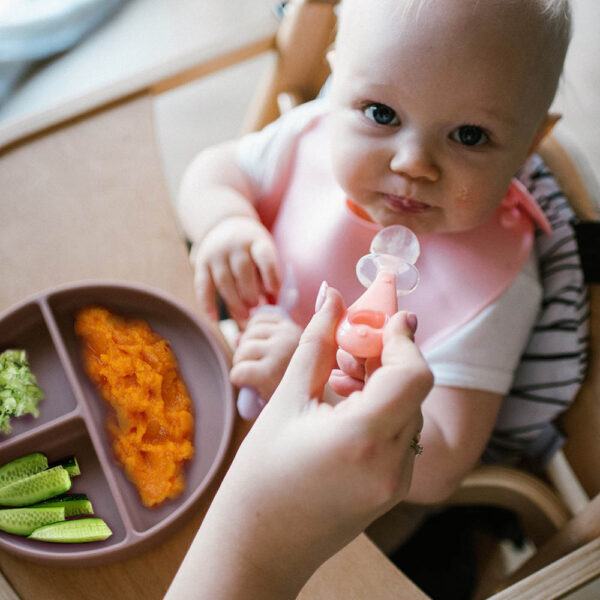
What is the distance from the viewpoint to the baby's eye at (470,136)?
0.62 meters

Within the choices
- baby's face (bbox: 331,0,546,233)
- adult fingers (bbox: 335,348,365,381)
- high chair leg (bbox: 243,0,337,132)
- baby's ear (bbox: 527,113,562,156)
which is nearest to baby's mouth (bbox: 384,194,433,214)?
baby's face (bbox: 331,0,546,233)

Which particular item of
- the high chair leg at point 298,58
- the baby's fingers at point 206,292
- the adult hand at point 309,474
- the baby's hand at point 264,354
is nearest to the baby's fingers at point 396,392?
the adult hand at point 309,474

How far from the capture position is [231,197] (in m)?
0.83

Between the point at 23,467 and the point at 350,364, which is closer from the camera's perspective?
the point at 350,364

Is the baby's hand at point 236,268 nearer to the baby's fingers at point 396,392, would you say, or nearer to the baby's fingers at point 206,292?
the baby's fingers at point 206,292

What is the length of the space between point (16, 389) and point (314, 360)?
0.36 m

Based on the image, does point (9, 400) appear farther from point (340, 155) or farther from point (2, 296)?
point (340, 155)

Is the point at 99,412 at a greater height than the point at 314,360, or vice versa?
the point at 314,360

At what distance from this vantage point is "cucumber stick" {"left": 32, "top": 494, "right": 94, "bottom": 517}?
60 cm

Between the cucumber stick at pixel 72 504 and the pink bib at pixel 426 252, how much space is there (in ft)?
1.12

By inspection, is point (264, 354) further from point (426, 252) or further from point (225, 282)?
point (426, 252)

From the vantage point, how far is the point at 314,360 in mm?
462

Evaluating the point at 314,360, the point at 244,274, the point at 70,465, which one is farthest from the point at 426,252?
the point at 70,465

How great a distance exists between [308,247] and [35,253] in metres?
0.34
